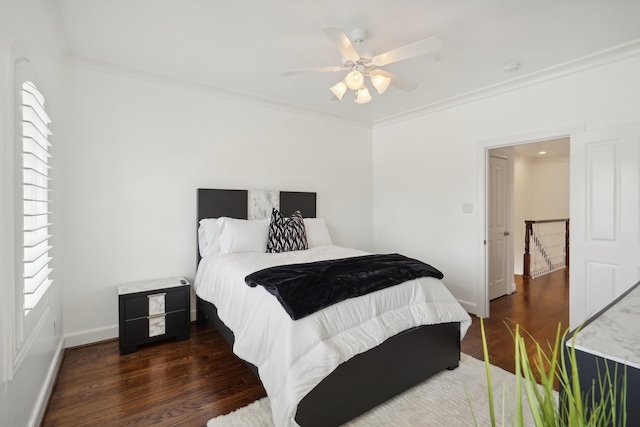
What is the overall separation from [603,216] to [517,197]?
4376 mm

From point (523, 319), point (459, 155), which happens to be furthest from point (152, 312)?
point (523, 319)

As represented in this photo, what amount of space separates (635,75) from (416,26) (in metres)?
1.88

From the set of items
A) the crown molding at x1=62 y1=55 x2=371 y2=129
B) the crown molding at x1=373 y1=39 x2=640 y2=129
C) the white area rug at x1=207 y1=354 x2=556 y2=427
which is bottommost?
the white area rug at x1=207 y1=354 x2=556 y2=427

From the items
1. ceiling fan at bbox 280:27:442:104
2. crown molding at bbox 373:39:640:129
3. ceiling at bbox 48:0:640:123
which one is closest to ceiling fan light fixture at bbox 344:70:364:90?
ceiling fan at bbox 280:27:442:104

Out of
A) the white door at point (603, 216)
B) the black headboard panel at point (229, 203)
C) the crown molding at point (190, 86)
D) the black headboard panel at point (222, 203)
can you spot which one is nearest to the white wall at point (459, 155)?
the white door at point (603, 216)

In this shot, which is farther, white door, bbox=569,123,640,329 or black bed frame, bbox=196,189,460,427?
white door, bbox=569,123,640,329

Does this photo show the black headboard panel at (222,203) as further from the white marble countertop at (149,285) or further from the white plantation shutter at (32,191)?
the white plantation shutter at (32,191)

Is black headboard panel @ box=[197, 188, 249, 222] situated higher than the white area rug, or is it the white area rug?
black headboard panel @ box=[197, 188, 249, 222]

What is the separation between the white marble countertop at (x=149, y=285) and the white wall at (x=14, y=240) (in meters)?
0.48

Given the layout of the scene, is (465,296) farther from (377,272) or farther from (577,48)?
(577,48)

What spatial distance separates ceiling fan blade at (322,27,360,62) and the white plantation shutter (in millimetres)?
1589

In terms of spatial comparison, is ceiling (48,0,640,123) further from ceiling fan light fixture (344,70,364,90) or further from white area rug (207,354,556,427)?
white area rug (207,354,556,427)

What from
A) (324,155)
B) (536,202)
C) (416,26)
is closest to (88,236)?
(324,155)

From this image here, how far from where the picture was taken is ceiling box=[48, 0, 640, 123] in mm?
2010
